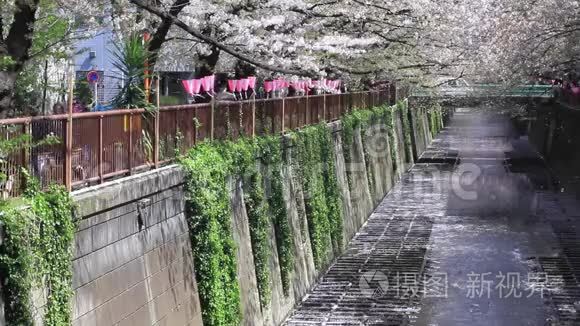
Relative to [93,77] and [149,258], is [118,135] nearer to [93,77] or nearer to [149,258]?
[149,258]

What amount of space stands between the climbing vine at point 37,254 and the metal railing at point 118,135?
1.30ft

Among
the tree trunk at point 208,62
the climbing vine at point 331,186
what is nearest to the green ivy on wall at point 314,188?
the climbing vine at point 331,186

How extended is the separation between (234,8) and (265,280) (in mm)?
7592

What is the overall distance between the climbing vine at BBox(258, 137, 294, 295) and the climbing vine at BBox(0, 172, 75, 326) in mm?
12983

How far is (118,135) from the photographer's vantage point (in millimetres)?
15297

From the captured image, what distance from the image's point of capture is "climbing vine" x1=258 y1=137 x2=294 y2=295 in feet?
81.7

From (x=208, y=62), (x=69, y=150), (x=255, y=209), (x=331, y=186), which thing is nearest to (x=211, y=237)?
(x=255, y=209)

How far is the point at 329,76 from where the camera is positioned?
3791 cm

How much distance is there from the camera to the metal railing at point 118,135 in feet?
38.8

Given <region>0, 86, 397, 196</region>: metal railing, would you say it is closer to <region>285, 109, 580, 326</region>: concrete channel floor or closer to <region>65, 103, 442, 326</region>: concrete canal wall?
<region>65, 103, 442, 326</region>: concrete canal wall

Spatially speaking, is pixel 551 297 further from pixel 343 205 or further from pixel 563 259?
pixel 343 205

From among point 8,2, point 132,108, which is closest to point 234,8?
point 8,2

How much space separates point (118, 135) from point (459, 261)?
23.8 metres

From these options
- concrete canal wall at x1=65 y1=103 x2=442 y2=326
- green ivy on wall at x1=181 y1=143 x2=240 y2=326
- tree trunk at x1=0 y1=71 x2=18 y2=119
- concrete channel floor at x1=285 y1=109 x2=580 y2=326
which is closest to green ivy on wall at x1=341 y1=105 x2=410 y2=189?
concrete channel floor at x1=285 y1=109 x2=580 y2=326
